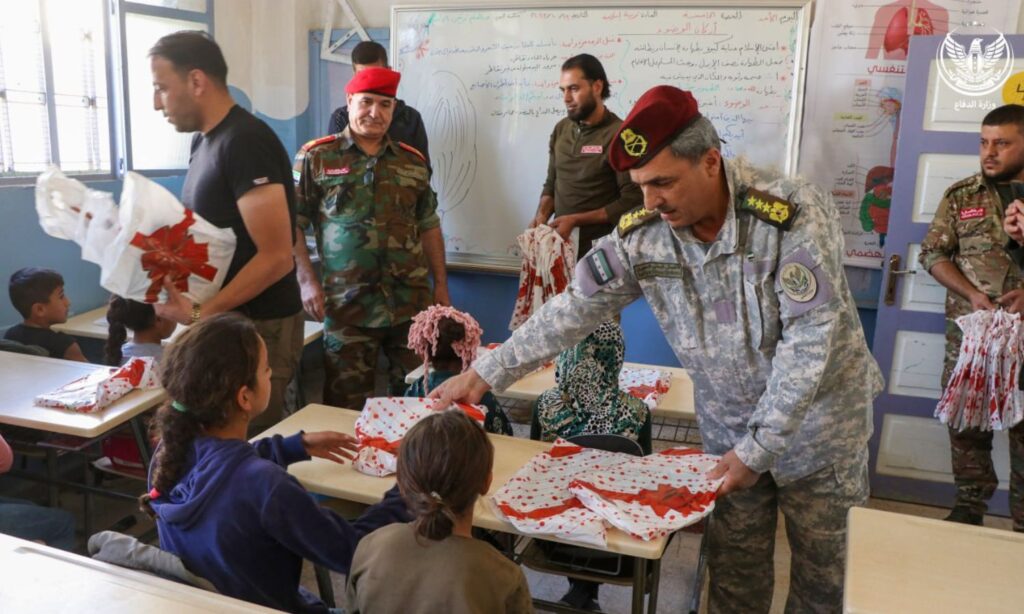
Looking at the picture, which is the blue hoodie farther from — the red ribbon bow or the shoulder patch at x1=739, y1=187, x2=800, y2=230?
the shoulder patch at x1=739, y1=187, x2=800, y2=230

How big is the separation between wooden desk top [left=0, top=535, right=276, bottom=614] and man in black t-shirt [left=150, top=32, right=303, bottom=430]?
2.73 feet

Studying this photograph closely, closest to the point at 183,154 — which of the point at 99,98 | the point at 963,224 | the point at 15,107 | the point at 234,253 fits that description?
the point at 99,98

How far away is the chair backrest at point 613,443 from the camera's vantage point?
2119mm

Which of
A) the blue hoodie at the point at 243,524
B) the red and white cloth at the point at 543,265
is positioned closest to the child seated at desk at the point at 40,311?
the red and white cloth at the point at 543,265

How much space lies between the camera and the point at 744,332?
1.78 m

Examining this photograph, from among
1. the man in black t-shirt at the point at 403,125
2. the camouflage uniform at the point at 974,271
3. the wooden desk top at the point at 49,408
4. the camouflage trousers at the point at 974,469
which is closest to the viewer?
the wooden desk top at the point at 49,408

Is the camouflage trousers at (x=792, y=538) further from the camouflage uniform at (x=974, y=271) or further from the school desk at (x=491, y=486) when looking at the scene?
the camouflage uniform at (x=974, y=271)

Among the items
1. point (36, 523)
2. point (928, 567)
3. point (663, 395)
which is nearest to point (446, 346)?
point (663, 395)

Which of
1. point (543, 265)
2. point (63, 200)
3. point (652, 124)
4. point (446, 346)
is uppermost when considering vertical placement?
point (652, 124)

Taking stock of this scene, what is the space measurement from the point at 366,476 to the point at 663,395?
4.18ft

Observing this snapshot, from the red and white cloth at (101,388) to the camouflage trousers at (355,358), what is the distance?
0.78 metres

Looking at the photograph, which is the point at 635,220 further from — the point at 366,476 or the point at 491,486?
the point at 366,476

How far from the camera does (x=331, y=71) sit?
16.0 feet

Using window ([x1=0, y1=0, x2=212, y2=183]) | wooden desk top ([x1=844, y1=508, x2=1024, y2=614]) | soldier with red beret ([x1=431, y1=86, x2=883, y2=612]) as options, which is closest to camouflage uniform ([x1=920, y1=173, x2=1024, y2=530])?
soldier with red beret ([x1=431, y1=86, x2=883, y2=612])
